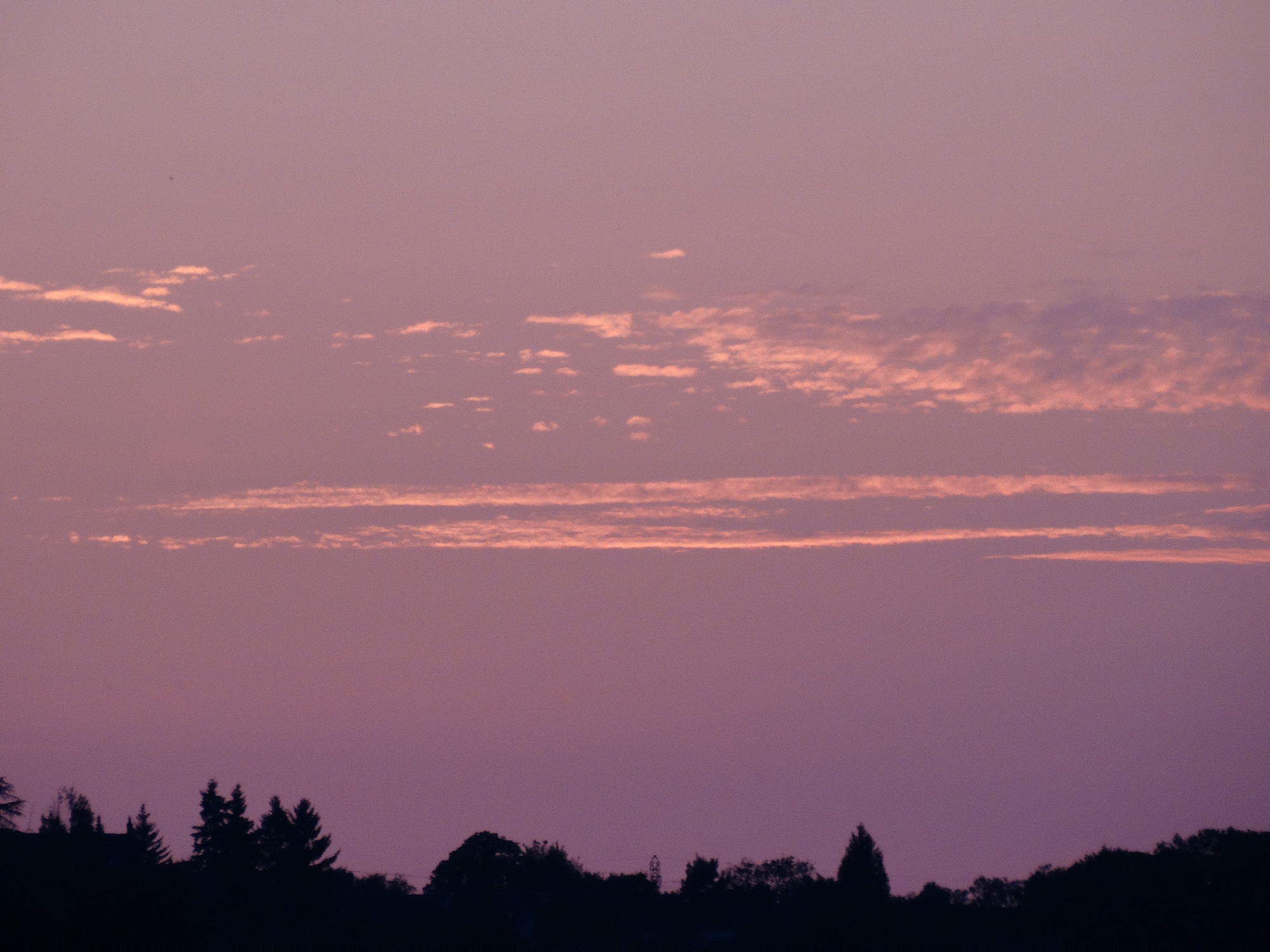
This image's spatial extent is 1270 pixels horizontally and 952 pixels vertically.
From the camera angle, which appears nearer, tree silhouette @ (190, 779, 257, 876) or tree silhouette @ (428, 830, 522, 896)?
tree silhouette @ (190, 779, 257, 876)

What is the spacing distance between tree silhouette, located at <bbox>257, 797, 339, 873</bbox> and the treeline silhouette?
0.14 m

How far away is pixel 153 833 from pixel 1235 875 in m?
89.5

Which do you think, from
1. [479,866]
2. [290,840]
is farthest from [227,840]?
[479,866]

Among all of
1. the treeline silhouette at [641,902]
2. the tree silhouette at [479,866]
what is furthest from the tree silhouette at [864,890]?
the tree silhouette at [479,866]

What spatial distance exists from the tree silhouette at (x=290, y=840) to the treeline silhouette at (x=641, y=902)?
136mm

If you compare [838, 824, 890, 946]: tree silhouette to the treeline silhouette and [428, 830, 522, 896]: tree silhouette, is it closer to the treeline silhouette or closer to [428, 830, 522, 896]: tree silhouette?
the treeline silhouette

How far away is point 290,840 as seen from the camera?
407 feet

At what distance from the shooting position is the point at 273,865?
121562 millimetres

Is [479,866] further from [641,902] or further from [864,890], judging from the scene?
[864,890]

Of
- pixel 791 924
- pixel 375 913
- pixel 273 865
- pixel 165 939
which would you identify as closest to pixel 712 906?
pixel 791 924

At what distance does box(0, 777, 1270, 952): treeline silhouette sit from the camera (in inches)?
3885

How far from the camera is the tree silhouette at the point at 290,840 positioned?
12188cm

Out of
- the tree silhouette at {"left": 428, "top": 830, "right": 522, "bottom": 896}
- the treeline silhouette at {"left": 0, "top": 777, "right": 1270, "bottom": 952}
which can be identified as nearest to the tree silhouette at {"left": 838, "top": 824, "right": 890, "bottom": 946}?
the treeline silhouette at {"left": 0, "top": 777, "right": 1270, "bottom": 952}

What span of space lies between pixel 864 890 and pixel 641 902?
21677mm
